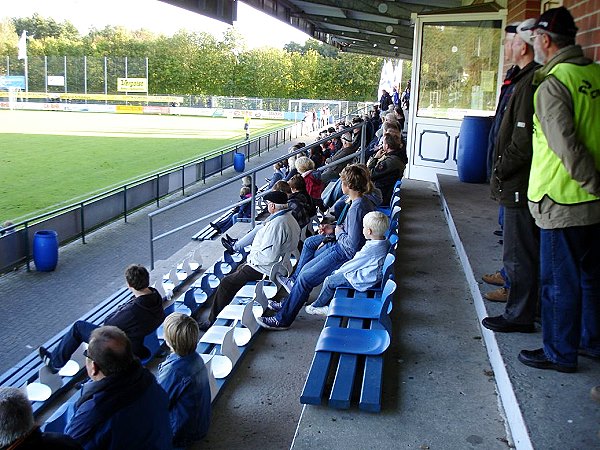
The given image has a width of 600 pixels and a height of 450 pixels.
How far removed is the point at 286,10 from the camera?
17.2m

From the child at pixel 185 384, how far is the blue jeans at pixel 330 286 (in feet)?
5.28

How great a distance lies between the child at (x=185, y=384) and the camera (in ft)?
11.1

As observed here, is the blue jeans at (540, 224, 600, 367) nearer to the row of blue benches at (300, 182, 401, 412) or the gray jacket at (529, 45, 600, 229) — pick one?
the gray jacket at (529, 45, 600, 229)

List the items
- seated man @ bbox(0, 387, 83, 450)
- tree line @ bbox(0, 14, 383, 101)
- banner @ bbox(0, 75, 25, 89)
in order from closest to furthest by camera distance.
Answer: seated man @ bbox(0, 387, 83, 450) < banner @ bbox(0, 75, 25, 89) < tree line @ bbox(0, 14, 383, 101)

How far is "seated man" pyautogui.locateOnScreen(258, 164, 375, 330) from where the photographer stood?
16.5ft

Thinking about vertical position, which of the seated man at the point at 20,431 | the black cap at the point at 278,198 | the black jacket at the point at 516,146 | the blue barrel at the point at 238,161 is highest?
the black jacket at the point at 516,146

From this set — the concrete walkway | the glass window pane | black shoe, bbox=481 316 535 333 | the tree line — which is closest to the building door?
the glass window pane

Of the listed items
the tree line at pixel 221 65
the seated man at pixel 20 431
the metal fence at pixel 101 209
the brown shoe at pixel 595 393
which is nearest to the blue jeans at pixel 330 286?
the brown shoe at pixel 595 393

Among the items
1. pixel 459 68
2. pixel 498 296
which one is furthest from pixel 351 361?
pixel 459 68

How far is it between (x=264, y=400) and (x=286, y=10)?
14.8m

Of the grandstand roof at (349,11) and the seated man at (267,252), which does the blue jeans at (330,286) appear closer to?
the seated man at (267,252)

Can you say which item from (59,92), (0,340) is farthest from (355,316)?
(59,92)

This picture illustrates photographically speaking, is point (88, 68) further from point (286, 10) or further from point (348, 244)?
point (348, 244)

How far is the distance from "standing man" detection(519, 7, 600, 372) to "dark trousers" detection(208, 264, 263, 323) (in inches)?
128
